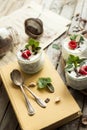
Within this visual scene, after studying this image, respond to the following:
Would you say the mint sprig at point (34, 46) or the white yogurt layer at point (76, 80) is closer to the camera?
the white yogurt layer at point (76, 80)

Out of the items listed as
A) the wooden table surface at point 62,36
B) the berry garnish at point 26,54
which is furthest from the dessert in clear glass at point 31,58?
the wooden table surface at point 62,36

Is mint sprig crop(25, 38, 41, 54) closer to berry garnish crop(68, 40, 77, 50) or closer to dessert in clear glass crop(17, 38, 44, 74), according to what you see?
dessert in clear glass crop(17, 38, 44, 74)

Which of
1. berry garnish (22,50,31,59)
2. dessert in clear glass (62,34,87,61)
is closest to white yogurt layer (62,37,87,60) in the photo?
dessert in clear glass (62,34,87,61)

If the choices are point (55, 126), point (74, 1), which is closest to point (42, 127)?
point (55, 126)

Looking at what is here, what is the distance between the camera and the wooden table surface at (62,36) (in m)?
0.95

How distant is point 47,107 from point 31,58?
195 mm

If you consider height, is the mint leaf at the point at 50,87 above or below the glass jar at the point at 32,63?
below

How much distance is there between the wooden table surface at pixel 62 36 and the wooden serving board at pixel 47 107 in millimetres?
53

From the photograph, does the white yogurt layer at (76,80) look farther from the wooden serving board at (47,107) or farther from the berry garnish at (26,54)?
the berry garnish at (26,54)

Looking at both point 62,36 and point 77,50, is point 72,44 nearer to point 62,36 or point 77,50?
point 77,50

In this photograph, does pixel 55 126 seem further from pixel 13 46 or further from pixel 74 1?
pixel 74 1

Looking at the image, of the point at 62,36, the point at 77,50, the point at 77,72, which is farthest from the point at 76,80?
the point at 62,36

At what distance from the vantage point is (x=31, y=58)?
3.32 feet

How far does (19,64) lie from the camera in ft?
3.39
